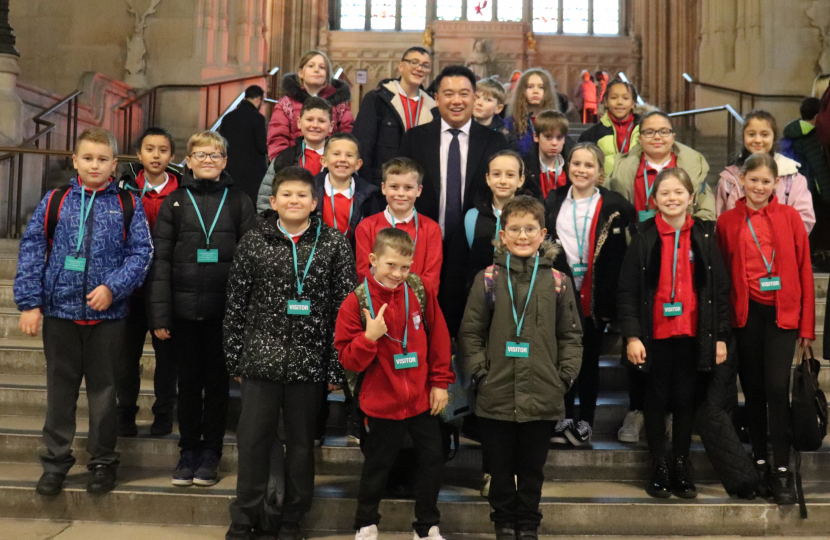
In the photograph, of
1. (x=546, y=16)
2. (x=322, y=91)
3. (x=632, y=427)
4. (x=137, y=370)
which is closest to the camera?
(x=632, y=427)

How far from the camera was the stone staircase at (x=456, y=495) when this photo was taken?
4.26m

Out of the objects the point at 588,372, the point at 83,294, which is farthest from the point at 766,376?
the point at 83,294

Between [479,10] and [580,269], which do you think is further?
[479,10]

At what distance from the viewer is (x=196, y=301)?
4426 mm

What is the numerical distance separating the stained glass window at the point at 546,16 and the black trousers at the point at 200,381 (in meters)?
16.6

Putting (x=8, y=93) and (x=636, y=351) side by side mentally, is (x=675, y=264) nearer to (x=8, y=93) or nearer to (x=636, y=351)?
(x=636, y=351)

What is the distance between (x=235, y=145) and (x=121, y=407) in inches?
130

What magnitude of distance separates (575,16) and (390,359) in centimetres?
1737

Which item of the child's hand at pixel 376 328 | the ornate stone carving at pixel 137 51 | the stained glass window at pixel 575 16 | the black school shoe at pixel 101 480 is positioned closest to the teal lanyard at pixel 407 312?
the child's hand at pixel 376 328

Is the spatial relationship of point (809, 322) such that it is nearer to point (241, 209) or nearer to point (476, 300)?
point (476, 300)

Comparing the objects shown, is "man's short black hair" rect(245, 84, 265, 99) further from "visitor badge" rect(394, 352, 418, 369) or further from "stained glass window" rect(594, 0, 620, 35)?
"stained glass window" rect(594, 0, 620, 35)

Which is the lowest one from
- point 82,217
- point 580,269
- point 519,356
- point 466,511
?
point 466,511

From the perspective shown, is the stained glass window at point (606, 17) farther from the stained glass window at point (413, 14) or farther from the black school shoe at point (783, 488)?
the black school shoe at point (783, 488)

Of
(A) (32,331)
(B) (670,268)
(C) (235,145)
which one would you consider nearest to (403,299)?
(B) (670,268)
